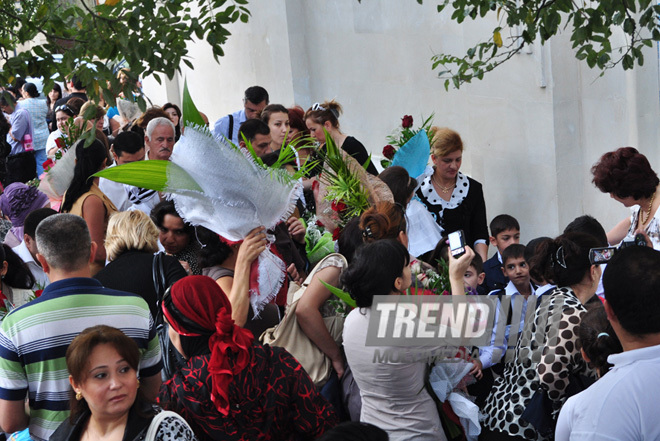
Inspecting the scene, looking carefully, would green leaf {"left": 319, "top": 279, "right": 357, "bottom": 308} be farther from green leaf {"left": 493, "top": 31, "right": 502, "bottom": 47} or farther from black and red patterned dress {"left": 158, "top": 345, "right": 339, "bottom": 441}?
green leaf {"left": 493, "top": 31, "right": 502, "bottom": 47}

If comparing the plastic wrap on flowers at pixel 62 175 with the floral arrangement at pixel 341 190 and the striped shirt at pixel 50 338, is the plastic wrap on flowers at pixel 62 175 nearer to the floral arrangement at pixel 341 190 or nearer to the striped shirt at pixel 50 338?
the floral arrangement at pixel 341 190

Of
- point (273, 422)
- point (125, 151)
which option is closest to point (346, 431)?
point (273, 422)

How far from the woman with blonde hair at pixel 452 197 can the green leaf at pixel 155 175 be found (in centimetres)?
319

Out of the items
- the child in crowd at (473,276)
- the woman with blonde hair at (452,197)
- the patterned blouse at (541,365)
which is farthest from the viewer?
the woman with blonde hair at (452,197)

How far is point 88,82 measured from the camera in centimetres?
362

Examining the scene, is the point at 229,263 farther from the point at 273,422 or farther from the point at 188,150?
the point at 273,422

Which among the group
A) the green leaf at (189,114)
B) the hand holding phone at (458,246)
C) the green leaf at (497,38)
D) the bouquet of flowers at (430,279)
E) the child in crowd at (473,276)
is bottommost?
the child in crowd at (473,276)

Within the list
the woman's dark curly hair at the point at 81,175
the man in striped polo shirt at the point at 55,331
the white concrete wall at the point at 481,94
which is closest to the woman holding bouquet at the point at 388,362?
the man in striped polo shirt at the point at 55,331

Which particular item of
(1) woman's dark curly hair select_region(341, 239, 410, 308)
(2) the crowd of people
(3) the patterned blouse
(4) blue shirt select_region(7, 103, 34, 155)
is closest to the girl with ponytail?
(2) the crowd of people

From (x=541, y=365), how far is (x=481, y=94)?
4.81 m

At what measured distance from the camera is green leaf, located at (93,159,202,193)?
3.71 m

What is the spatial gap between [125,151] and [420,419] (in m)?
4.31

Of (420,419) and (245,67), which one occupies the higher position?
(245,67)

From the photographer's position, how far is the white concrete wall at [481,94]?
267 inches
